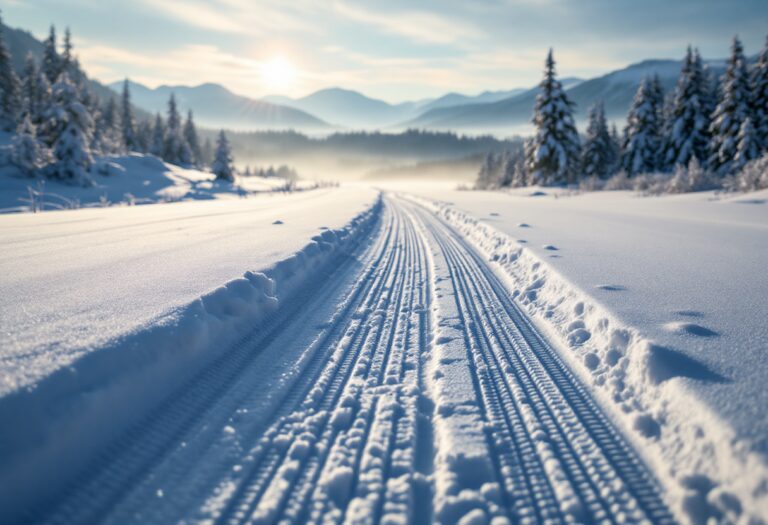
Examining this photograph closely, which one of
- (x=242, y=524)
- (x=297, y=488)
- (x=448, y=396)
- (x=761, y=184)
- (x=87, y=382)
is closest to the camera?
(x=242, y=524)

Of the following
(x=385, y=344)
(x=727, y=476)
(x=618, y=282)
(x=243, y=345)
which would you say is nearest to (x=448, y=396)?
(x=385, y=344)

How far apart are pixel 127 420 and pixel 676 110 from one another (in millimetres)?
45086

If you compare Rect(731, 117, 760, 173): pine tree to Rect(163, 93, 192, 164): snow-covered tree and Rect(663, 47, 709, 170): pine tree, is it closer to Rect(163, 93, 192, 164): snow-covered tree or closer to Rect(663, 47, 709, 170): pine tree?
Rect(663, 47, 709, 170): pine tree

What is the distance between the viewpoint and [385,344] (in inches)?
128

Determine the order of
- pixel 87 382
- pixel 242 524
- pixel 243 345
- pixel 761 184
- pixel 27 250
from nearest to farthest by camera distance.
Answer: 1. pixel 242 524
2. pixel 87 382
3. pixel 243 345
4. pixel 27 250
5. pixel 761 184

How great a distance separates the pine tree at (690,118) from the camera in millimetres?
33531

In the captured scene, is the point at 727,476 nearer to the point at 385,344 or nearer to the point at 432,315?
the point at 385,344

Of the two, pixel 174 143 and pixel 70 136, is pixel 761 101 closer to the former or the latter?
pixel 70 136

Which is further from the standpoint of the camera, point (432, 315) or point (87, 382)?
point (432, 315)

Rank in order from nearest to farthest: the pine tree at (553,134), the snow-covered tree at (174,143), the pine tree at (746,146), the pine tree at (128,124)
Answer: the pine tree at (746,146) → the pine tree at (553,134) → the snow-covered tree at (174,143) → the pine tree at (128,124)

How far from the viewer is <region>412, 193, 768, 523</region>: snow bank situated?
5.02 ft

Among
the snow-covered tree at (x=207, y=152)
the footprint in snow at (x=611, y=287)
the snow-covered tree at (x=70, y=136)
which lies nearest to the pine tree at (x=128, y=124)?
the snow-covered tree at (x=207, y=152)

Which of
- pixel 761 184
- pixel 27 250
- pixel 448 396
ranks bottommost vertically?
pixel 448 396

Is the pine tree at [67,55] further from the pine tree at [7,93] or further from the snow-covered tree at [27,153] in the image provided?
the snow-covered tree at [27,153]
